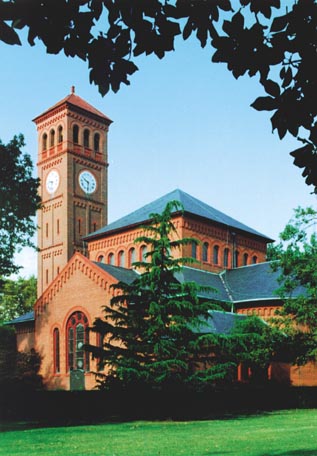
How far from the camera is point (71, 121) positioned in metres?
60.3

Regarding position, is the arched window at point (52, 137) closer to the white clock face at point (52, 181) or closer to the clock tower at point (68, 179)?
the clock tower at point (68, 179)

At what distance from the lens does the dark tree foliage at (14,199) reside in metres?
32.3

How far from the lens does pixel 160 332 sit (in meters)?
24.8

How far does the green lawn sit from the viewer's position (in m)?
14.2

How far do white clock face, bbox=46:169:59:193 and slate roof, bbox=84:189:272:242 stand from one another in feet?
50.3

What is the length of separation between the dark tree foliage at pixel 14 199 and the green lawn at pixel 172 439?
12753mm

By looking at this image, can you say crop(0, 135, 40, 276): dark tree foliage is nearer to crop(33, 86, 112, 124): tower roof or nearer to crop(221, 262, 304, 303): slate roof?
crop(221, 262, 304, 303): slate roof

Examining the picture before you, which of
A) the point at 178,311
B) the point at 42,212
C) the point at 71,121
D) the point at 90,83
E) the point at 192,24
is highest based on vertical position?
the point at 71,121

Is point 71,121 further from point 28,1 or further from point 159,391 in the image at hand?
point 28,1

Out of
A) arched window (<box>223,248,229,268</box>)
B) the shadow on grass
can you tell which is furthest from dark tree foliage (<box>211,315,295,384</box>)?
the shadow on grass

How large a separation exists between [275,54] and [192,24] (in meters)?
0.82

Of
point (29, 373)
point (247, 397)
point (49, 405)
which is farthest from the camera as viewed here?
point (29, 373)

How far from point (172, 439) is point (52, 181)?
46651 mm

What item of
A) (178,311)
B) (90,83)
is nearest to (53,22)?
(90,83)
